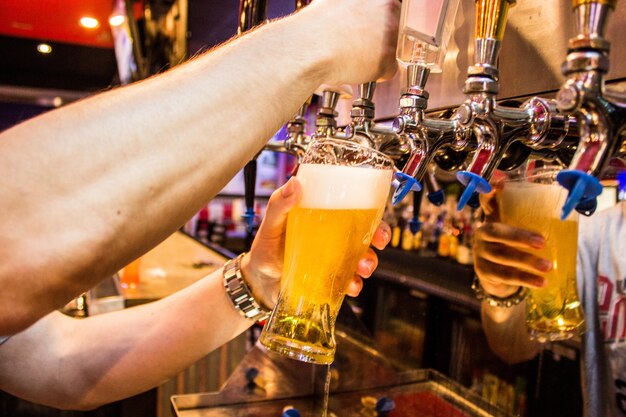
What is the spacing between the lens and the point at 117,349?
1347 mm

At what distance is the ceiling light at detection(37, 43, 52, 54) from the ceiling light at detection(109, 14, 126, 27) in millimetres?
1298

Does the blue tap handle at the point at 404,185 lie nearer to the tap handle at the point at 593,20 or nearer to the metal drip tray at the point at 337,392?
the tap handle at the point at 593,20

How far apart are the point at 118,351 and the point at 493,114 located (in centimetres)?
111

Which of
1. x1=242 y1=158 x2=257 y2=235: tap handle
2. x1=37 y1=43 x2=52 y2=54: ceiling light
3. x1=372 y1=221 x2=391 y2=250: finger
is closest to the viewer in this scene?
x1=372 y1=221 x2=391 y2=250: finger

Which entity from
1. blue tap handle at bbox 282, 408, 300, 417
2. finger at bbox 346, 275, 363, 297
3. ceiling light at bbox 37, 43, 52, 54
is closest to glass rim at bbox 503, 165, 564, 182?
finger at bbox 346, 275, 363, 297

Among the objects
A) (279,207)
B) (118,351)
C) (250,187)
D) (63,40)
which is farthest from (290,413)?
(63,40)

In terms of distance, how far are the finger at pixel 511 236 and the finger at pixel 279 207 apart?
0.36 m

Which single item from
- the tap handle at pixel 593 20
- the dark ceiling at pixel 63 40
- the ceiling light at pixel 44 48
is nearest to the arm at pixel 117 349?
the tap handle at pixel 593 20

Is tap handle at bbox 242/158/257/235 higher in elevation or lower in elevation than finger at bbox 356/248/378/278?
higher

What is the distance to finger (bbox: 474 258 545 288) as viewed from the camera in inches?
34.2

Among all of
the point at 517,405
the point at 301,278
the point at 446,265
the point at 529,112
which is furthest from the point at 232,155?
the point at 446,265

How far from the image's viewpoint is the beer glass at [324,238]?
2.46 ft

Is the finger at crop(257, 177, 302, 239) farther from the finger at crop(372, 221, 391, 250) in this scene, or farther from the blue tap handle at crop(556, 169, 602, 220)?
the blue tap handle at crop(556, 169, 602, 220)

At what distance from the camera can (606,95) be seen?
0.54 meters
